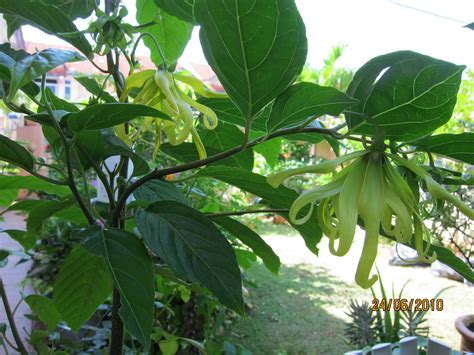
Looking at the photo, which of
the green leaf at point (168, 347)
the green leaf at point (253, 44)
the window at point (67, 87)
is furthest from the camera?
the window at point (67, 87)

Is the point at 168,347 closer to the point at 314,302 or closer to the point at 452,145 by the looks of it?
the point at 452,145

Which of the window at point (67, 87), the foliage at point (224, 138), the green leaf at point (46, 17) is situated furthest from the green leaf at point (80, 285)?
the window at point (67, 87)

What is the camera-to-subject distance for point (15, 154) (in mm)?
352

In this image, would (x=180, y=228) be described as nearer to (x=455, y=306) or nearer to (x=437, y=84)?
(x=437, y=84)

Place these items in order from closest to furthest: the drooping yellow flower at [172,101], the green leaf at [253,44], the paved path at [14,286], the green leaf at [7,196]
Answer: the green leaf at [253,44] < the drooping yellow flower at [172,101] < the green leaf at [7,196] < the paved path at [14,286]

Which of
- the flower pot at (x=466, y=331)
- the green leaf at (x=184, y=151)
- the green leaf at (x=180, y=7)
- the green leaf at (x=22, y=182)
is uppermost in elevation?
the green leaf at (x=180, y=7)

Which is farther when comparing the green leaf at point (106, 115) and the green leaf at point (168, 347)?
the green leaf at point (168, 347)

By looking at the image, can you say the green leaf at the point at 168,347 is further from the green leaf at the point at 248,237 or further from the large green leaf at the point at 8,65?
the large green leaf at the point at 8,65

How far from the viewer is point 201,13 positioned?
0.23 metres

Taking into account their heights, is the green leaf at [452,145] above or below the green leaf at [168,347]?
above

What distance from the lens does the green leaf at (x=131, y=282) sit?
32 centimetres

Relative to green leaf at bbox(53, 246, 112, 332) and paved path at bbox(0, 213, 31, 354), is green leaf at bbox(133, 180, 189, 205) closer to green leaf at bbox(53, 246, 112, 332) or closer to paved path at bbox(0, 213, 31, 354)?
green leaf at bbox(53, 246, 112, 332)

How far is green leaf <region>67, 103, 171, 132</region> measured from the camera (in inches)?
10.7

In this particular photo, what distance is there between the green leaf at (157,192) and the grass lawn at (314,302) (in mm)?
1527
